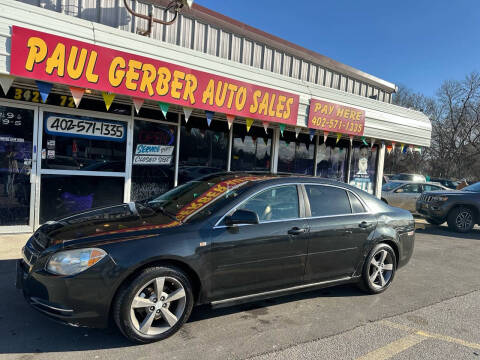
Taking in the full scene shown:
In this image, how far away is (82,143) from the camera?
676 cm

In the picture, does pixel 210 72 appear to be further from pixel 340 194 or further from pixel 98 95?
pixel 340 194

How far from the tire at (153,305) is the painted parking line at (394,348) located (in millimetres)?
1633

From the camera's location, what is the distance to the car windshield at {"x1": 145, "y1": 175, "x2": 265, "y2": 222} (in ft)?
11.3

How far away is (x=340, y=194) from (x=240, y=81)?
3.77 meters

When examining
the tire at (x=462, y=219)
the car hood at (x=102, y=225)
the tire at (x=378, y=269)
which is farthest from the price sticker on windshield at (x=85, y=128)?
the tire at (x=462, y=219)

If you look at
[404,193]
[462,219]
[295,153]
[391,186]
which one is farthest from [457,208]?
[295,153]

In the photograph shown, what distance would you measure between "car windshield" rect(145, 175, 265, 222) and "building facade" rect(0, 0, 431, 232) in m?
2.50

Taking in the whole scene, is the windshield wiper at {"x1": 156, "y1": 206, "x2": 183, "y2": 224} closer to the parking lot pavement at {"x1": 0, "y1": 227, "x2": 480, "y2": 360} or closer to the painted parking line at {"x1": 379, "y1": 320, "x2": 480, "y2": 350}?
the parking lot pavement at {"x1": 0, "y1": 227, "x2": 480, "y2": 360}

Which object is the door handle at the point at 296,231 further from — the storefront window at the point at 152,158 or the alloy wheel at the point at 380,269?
the storefront window at the point at 152,158

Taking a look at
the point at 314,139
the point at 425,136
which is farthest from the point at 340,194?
the point at 425,136

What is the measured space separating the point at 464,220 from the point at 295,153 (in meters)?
5.18

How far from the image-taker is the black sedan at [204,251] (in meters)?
2.78

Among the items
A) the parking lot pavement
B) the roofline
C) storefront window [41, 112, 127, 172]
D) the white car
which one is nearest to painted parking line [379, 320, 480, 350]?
the parking lot pavement

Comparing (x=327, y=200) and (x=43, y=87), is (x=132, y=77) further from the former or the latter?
(x=327, y=200)
